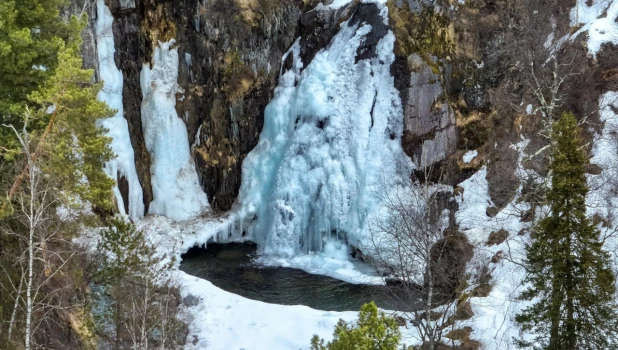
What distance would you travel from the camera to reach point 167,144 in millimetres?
24203

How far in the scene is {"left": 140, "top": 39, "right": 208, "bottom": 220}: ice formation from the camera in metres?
23.8

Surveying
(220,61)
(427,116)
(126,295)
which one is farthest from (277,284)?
(220,61)

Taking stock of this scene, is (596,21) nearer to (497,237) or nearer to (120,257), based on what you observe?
(497,237)

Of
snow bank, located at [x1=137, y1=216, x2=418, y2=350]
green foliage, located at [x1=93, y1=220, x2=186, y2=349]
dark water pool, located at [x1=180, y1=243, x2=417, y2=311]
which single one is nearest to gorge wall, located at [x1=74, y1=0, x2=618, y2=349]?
dark water pool, located at [x1=180, y1=243, x2=417, y2=311]

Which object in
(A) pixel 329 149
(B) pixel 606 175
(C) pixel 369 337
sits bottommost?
(C) pixel 369 337

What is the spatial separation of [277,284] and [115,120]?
1020 cm

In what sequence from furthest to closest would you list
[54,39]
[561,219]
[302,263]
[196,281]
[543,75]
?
1. [302,263]
2. [543,75]
3. [196,281]
4. [54,39]
5. [561,219]

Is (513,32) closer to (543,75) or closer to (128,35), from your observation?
(543,75)

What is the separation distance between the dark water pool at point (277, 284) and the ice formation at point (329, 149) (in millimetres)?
1688

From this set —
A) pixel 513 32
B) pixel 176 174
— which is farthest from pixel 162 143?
pixel 513 32

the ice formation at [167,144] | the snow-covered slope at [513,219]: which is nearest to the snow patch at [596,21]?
the snow-covered slope at [513,219]

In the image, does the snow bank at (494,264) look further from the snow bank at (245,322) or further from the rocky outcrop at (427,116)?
the snow bank at (245,322)

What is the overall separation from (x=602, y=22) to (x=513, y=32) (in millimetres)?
3158

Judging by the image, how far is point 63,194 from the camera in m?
10.6
